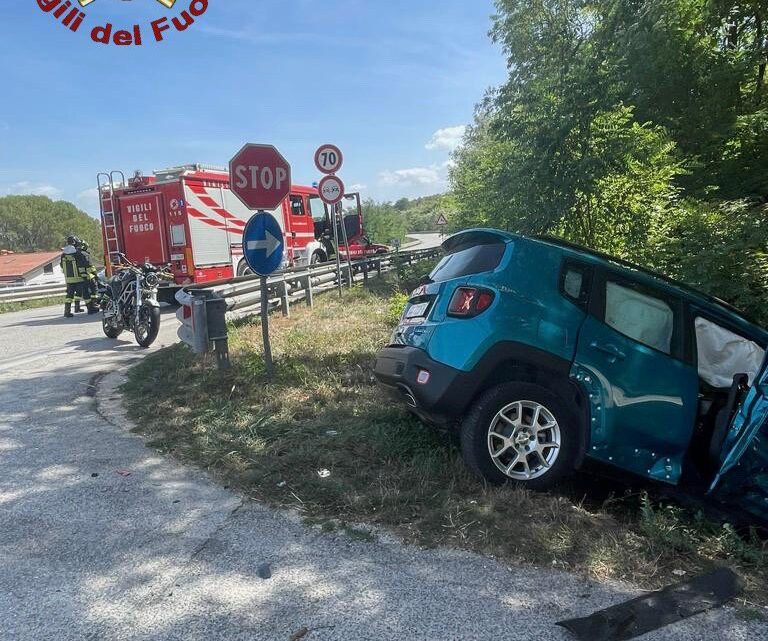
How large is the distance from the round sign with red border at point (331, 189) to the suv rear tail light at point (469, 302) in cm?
898

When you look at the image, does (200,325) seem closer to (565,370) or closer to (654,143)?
(565,370)

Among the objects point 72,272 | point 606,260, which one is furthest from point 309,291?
point 606,260

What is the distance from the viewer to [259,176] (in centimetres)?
618

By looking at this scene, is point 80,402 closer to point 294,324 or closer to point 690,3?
point 294,324

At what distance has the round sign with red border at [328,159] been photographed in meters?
11.5

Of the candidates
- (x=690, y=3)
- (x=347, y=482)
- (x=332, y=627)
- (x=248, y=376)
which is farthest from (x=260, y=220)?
(x=690, y=3)

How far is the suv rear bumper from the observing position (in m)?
3.56

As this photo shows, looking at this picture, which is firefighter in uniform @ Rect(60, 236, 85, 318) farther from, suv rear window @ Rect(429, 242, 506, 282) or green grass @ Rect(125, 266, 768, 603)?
suv rear window @ Rect(429, 242, 506, 282)

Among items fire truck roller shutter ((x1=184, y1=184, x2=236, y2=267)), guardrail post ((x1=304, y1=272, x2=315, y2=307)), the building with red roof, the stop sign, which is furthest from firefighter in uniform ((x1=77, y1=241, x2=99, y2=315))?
the building with red roof

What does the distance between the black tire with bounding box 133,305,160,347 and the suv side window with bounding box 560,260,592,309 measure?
700 cm

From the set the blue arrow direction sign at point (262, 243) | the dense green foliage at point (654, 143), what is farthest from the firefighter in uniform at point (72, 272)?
the dense green foliage at point (654, 143)

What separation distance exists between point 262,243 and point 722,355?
14.1 ft

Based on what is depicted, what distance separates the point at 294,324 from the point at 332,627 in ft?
22.9

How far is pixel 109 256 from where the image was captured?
13.5 metres
